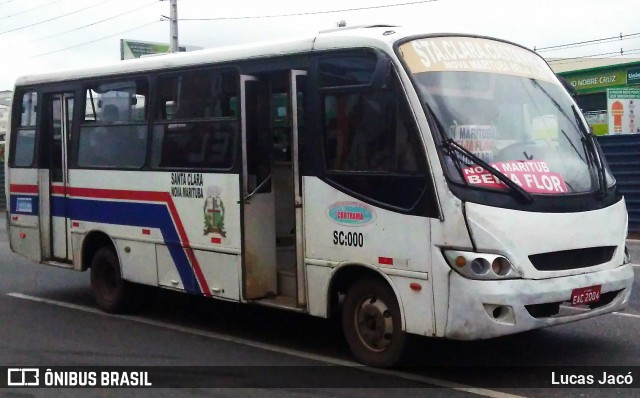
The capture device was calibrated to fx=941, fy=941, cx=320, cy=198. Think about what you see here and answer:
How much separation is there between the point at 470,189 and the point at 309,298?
6.26 ft

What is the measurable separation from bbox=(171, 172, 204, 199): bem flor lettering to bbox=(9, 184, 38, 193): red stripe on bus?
2956mm

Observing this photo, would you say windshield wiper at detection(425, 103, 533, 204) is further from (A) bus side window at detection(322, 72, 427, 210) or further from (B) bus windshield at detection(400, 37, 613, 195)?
(A) bus side window at detection(322, 72, 427, 210)

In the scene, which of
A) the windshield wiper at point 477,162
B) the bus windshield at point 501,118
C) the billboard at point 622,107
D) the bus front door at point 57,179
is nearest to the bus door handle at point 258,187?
the bus windshield at point 501,118

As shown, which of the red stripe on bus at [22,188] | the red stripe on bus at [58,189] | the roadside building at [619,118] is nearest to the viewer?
the red stripe on bus at [58,189]

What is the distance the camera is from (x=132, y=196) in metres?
10.2

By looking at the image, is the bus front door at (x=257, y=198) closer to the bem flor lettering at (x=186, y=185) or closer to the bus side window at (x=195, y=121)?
the bus side window at (x=195, y=121)

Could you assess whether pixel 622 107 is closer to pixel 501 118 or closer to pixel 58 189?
pixel 58 189

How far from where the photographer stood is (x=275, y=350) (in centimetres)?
862

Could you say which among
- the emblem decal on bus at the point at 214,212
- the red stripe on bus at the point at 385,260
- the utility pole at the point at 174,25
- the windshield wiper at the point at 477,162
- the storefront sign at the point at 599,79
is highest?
the utility pole at the point at 174,25

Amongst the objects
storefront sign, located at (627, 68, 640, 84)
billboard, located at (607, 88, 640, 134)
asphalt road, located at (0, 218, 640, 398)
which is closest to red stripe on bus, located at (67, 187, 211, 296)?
asphalt road, located at (0, 218, 640, 398)

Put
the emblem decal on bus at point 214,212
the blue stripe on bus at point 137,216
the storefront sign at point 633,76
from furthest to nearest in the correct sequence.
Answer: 1. the storefront sign at point 633,76
2. the blue stripe on bus at point 137,216
3. the emblem decal on bus at point 214,212

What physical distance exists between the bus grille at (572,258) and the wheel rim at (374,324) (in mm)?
1252

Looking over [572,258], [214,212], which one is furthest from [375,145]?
[214,212]

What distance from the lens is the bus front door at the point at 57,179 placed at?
1138 centimetres
